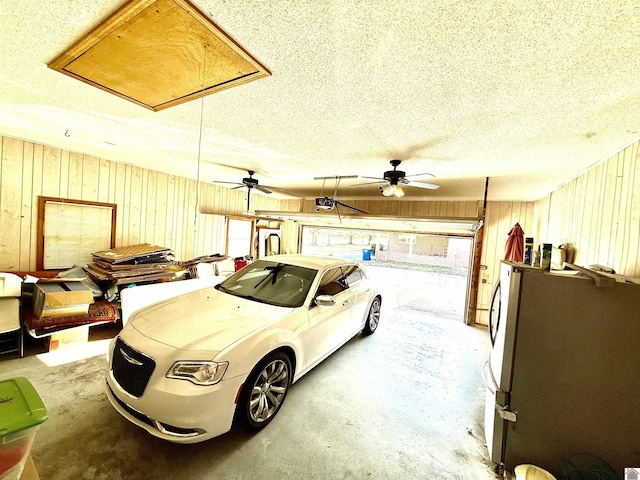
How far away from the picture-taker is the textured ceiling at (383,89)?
1.07m

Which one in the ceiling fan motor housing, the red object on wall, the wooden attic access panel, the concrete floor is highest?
the wooden attic access panel

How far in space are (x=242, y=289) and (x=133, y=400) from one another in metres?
1.36

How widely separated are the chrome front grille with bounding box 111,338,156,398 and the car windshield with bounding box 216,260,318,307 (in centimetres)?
105

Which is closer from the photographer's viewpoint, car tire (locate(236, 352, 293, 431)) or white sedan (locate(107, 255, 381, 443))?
white sedan (locate(107, 255, 381, 443))

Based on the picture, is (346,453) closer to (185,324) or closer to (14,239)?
(185,324)

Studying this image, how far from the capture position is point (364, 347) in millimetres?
3693

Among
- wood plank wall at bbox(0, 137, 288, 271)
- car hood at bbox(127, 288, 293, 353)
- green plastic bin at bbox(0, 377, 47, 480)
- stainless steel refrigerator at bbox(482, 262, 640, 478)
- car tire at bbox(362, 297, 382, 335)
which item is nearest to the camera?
green plastic bin at bbox(0, 377, 47, 480)

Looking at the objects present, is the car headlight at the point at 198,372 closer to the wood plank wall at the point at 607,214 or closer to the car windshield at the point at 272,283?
the car windshield at the point at 272,283

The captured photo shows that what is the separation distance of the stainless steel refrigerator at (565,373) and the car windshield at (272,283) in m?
1.81

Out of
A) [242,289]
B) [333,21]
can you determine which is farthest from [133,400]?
[333,21]

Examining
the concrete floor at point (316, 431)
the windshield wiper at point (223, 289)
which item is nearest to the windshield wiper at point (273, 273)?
the windshield wiper at point (223, 289)

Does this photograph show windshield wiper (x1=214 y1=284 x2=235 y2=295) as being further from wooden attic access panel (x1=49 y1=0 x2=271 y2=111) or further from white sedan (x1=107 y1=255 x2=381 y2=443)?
wooden attic access panel (x1=49 y1=0 x2=271 y2=111)

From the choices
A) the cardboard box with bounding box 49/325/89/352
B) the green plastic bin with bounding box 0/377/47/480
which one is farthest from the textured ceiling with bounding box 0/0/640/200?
the cardboard box with bounding box 49/325/89/352

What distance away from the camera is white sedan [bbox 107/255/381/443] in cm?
168
